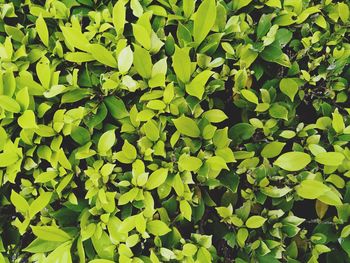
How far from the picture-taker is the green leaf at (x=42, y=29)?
189cm

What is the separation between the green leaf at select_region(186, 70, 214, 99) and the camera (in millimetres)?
1732

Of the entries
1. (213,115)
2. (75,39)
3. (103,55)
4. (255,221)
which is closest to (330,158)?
(255,221)

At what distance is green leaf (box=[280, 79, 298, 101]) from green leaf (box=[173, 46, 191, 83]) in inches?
16.9

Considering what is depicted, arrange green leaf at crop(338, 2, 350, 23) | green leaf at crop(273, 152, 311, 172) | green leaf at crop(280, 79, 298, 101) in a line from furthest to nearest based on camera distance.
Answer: green leaf at crop(338, 2, 350, 23), green leaf at crop(280, 79, 298, 101), green leaf at crop(273, 152, 311, 172)

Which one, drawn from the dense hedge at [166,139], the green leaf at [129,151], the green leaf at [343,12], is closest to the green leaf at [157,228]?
the dense hedge at [166,139]

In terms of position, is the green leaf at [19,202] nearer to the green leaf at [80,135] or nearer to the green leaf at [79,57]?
the green leaf at [80,135]

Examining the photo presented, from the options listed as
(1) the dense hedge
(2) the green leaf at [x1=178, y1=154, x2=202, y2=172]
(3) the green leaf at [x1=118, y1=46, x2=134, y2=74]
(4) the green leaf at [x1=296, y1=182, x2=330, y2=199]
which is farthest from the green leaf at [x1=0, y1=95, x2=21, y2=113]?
(4) the green leaf at [x1=296, y1=182, x2=330, y2=199]

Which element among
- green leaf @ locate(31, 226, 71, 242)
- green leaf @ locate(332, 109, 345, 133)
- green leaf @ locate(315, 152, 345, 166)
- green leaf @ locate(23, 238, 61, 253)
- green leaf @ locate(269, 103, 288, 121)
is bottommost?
green leaf @ locate(23, 238, 61, 253)

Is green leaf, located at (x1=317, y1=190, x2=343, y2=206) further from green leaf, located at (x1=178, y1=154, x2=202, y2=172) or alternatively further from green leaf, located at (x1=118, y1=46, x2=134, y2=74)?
green leaf, located at (x1=118, y1=46, x2=134, y2=74)

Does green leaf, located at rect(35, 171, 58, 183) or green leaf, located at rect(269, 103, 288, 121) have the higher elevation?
green leaf, located at rect(269, 103, 288, 121)

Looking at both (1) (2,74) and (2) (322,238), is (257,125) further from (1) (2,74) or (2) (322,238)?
(1) (2,74)

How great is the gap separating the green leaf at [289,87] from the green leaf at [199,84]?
37cm

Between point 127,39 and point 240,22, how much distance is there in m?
0.49

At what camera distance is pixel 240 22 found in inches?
77.2
